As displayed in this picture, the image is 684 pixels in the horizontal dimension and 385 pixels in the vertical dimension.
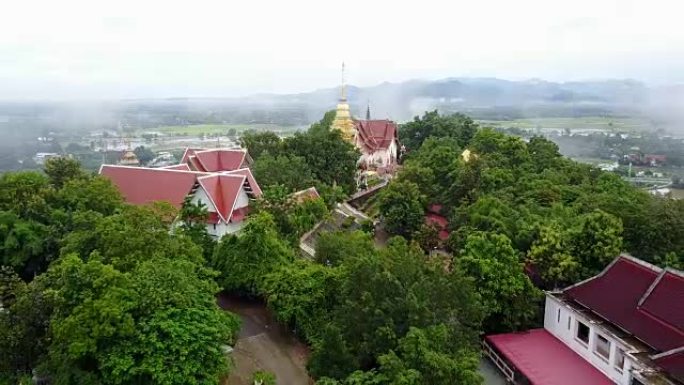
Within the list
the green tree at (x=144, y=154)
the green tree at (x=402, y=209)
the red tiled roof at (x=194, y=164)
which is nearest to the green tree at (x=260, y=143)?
the red tiled roof at (x=194, y=164)

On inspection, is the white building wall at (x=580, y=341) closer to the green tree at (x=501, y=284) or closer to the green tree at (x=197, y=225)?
the green tree at (x=501, y=284)

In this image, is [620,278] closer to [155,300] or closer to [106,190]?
[155,300]

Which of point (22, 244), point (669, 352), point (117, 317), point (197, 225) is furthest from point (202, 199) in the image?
point (669, 352)

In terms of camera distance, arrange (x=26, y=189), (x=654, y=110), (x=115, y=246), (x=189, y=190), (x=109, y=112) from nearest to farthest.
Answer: (x=115, y=246) → (x=26, y=189) → (x=189, y=190) → (x=654, y=110) → (x=109, y=112)

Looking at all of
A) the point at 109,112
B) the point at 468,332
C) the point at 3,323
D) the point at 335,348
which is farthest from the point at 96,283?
the point at 109,112

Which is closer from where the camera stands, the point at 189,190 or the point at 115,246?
the point at 115,246

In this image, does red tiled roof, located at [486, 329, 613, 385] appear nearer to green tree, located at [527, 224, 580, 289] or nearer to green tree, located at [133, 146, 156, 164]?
green tree, located at [527, 224, 580, 289]
